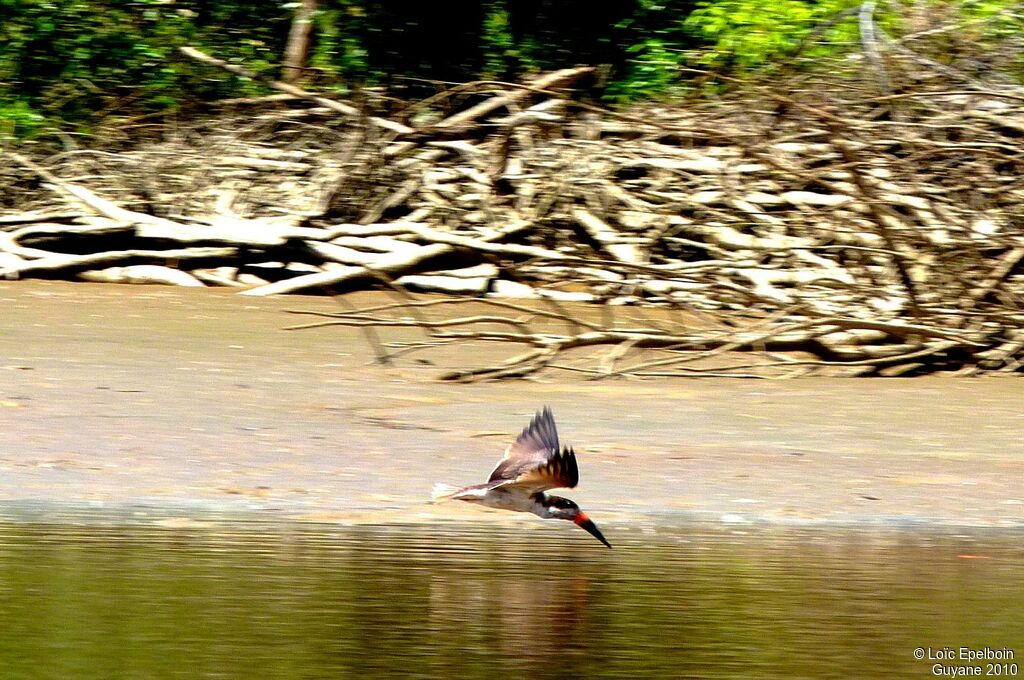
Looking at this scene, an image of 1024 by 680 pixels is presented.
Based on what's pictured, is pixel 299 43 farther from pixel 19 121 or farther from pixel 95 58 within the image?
pixel 19 121

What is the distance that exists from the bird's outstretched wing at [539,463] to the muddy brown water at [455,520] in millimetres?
249

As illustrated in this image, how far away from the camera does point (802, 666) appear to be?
3557 mm

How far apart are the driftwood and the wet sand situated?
40cm

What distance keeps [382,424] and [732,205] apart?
461 centimetres

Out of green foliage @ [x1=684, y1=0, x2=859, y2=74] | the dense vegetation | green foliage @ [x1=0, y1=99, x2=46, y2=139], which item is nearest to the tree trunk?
the dense vegetation

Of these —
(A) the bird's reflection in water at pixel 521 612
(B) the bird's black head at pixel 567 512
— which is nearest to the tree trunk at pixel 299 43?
(B) the bird's black head at pixel 567 512

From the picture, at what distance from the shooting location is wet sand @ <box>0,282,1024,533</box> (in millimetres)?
5980

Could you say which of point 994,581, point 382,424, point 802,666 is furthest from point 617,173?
point 802,666

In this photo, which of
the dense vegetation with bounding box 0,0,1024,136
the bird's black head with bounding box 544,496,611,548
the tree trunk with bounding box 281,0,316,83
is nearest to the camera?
the bird's black head with bounding box 544,496,611,548

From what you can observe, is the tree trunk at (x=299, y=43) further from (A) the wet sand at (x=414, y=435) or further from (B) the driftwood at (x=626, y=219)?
(A) the wet sand at (x=414, y=435)

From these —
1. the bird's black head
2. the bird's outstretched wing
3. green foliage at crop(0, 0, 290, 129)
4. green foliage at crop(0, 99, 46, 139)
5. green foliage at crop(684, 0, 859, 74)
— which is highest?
the bird's outstretched wing

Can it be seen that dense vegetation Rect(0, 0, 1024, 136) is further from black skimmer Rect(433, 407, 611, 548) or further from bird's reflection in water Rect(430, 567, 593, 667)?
bird's reflection in water Rect(430, 567, 593, 667)

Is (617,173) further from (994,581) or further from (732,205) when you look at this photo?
(994,581)

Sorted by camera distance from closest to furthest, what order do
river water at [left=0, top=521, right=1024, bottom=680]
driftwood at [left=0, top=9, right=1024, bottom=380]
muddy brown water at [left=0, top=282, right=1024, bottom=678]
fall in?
river water at [left=0, top=521, right=1024, bottom=680] → muddy brown water at [left=0, top=282, right=1024, bottom=678] → driftwood at [left=0, top=9, right=1024, bottom=380]
